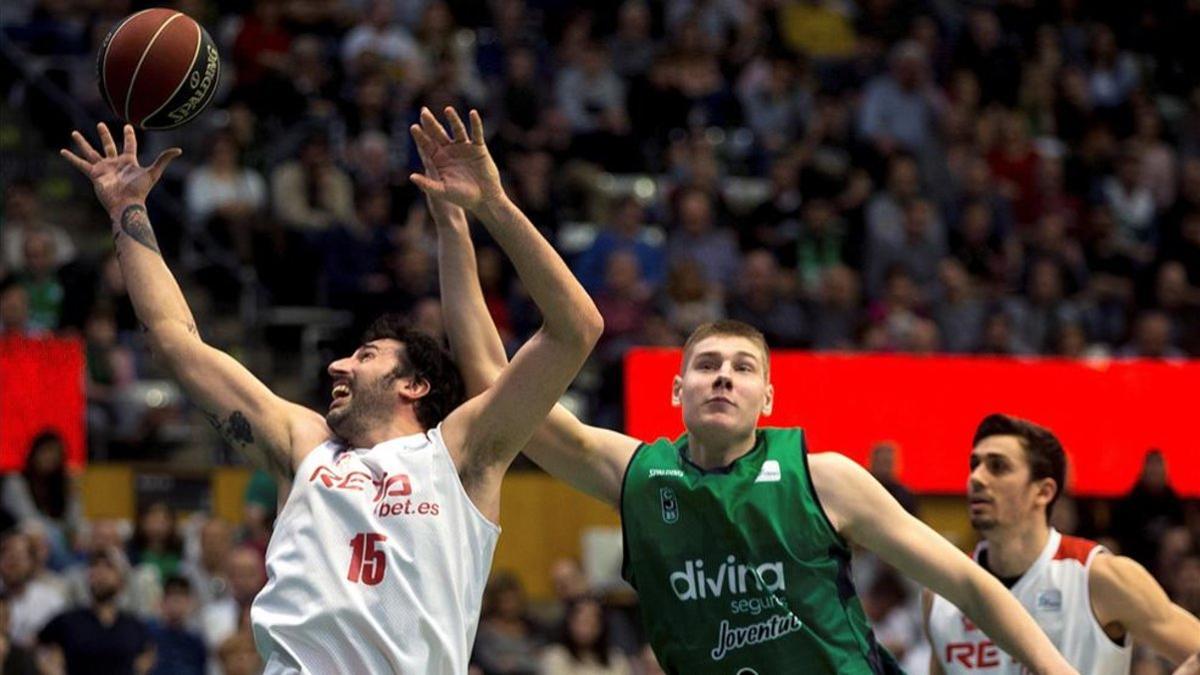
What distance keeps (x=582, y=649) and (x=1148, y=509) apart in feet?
11.7

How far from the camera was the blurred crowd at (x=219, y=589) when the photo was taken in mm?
11492

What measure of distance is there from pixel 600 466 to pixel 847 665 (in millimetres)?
1001

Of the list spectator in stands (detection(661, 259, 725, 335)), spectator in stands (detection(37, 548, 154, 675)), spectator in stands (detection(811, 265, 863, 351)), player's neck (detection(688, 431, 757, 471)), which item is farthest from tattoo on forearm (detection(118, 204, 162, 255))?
spectator in stands (detection(811, 265, 863, 351))

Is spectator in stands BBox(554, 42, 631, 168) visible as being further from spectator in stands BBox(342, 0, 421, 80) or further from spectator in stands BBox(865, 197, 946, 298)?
spectator in stands BBox(865, 197, 946, 298)

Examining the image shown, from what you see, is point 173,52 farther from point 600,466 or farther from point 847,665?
point 847,665

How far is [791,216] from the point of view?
1673cm

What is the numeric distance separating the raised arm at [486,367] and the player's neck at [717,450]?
230 mm

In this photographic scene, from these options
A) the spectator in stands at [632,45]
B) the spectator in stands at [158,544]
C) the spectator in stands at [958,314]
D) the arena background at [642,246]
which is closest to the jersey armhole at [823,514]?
the arena background at [642,246]

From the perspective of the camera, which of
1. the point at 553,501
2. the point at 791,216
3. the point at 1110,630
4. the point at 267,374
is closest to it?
the point at 1110,630

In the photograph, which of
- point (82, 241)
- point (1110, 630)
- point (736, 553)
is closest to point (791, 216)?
point (82, 241)

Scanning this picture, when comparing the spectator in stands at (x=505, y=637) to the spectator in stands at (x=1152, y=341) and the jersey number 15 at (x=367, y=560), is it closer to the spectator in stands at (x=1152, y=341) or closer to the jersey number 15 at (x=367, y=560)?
the spectator in stands at (x=1152, y=341)

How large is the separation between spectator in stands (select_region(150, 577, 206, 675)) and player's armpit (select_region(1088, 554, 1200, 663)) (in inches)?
220

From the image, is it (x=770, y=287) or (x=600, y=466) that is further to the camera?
(x=770, y=287)

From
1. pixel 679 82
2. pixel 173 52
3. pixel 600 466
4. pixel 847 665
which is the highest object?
pixel 679 82
